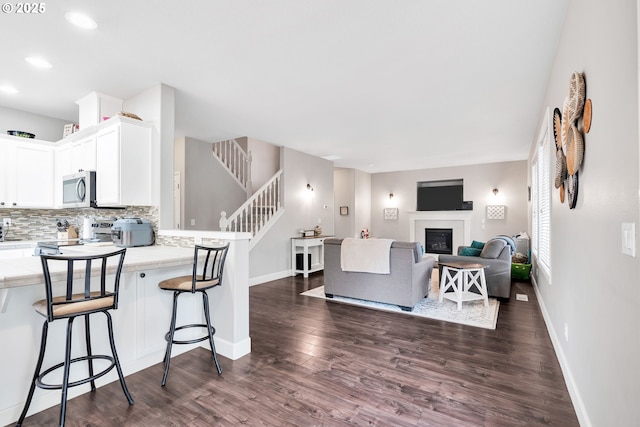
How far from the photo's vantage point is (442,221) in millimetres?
9109

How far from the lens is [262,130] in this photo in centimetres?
542

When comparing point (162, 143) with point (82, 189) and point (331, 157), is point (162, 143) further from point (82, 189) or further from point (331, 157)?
point (331, 157)

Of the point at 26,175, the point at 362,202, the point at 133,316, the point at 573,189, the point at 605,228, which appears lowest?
the point at 133,316

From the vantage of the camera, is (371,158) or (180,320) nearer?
(180,320)

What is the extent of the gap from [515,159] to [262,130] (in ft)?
21.2

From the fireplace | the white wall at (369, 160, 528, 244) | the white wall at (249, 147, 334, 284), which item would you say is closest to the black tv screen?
the white wall at (369, 160, 528, 244)

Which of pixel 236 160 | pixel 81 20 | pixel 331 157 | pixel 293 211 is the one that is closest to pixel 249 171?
pixel 236 160

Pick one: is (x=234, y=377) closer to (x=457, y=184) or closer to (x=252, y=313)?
(x=252, y=313)

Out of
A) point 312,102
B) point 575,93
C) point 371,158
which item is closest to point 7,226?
point 312,102

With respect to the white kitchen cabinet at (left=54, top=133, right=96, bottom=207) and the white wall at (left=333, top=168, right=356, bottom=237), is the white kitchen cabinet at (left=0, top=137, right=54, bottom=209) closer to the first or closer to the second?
the white kitchen cabinet at (left=54, top=133, right=96, bottom=207)

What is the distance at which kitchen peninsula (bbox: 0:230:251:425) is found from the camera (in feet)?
6.27

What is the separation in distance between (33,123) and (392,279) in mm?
5429

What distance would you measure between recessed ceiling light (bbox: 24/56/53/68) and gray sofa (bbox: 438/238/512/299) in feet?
17.1

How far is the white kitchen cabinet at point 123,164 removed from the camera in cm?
329
